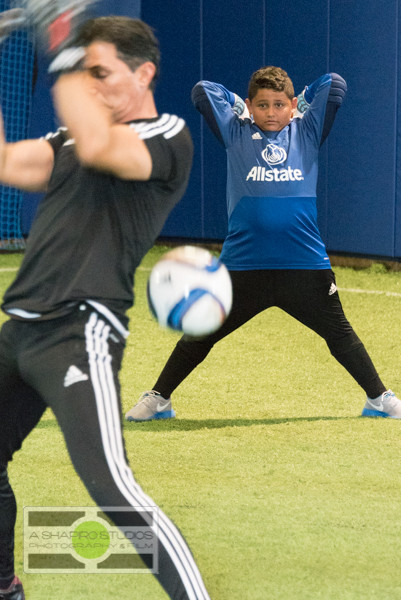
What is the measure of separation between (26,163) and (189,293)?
718 mm

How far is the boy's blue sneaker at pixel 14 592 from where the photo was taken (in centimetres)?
368

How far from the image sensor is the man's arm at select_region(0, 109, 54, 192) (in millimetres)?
3268

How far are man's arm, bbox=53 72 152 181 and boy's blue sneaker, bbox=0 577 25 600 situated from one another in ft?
5.28

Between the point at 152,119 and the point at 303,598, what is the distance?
185 centimetres

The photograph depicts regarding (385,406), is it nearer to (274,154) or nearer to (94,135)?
(274,154)

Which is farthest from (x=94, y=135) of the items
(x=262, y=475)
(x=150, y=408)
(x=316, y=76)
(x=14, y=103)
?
(x=14, y=103)

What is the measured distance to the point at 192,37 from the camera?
13.6m

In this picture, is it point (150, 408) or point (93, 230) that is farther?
point (150, 408)

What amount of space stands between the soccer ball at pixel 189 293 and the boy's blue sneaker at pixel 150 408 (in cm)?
251

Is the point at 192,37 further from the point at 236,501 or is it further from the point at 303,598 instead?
the point at 303,598

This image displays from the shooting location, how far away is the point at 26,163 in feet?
10.8

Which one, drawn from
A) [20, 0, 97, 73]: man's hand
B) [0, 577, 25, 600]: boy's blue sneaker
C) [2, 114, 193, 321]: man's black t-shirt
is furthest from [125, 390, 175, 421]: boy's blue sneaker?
[20, 0, 97, 73]: man's hand

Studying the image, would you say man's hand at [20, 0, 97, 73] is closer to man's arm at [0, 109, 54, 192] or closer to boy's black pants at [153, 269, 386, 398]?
man's arm at [0, 109, 54, 192]

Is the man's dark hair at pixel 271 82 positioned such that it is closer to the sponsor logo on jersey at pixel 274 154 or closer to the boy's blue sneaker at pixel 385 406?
the sponsor logo on jersey at pixel 274 154
